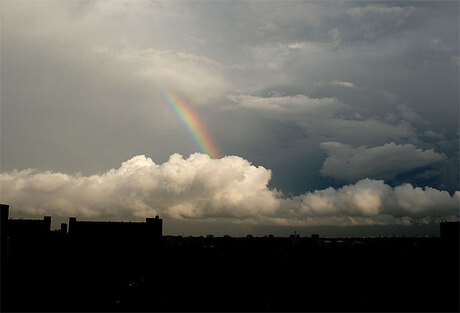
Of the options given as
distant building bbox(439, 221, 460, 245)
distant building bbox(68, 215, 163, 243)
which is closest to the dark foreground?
distant building bbox(439, 221, 460, 245)

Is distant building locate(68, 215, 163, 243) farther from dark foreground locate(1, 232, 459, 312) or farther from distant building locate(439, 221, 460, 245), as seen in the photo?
distant building locate(439, 221, 460, 245)

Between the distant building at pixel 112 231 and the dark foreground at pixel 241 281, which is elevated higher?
the distant building at pixel 112 231

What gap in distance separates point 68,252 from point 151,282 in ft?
49.0

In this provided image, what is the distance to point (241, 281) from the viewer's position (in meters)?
49.3

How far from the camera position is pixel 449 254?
4641cm

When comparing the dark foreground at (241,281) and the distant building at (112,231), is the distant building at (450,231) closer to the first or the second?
the dark foreground at (241,281)

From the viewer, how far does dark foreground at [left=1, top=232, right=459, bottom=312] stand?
4156 cm

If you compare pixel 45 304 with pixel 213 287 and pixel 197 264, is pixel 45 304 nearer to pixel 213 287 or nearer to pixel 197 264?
pixel 213 287

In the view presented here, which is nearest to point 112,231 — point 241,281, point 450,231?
point 241,281

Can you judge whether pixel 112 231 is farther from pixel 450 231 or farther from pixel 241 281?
pixel 450 231

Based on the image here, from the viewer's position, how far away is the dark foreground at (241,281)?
1636 inches

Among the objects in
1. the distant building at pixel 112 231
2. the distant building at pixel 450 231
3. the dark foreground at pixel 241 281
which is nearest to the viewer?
the dark foreground at pixel 241 281

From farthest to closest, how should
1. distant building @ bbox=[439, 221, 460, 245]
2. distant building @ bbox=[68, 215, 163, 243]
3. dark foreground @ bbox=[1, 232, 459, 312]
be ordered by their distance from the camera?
1. distant building @ bbox=[68, 215, 163, 243]
2. distant building @ bbox=[439, 221, 460, 245]
3. dark foreground @ bbox=[1, 232, 459, 312]

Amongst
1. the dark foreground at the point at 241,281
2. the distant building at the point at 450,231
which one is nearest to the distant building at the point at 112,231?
the dark foreground at the point at 241,281
